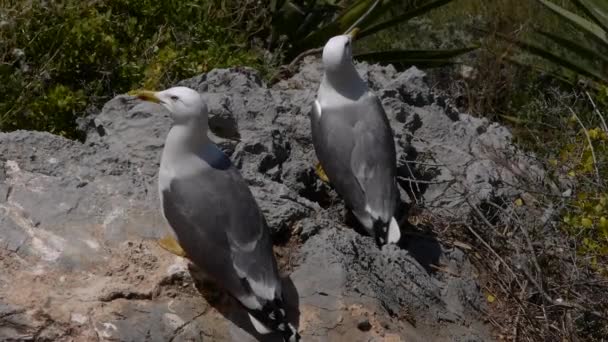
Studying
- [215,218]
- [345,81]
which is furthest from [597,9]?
[215,218]

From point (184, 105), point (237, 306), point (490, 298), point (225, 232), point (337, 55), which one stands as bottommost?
point (490, 298)

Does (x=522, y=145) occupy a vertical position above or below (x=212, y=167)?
below

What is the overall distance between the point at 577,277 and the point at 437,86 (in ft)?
10.5

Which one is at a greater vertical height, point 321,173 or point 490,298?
point 321,173

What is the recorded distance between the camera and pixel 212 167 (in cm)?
396

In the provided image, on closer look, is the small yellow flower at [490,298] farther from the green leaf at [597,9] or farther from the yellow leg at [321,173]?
the green leaf at [597,9]

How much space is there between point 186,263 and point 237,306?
26cm

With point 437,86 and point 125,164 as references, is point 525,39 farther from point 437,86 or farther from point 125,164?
point 125,164

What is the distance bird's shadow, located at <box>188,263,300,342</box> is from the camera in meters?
3.73

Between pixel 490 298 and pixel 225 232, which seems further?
pixel 490 298

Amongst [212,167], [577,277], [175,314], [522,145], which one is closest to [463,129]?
[522,145]

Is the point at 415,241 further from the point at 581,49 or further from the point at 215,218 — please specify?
the point at 581,49

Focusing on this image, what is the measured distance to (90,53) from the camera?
5.76m

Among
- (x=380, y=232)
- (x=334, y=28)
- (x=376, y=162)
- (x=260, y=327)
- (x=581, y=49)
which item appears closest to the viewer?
(x=260, y=327)
